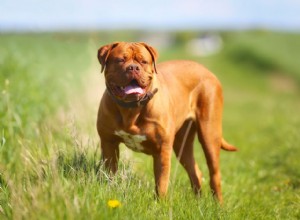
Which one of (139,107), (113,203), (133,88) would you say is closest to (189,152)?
(139,107)

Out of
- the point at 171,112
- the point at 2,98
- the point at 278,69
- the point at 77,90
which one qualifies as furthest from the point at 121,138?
the point at 278,69

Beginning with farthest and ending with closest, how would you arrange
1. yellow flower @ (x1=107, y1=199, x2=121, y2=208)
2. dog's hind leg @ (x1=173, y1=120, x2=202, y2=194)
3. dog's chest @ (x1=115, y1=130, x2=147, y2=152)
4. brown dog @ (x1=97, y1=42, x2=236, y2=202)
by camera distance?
dog's hind leg @ (x1=173, y1=120, x2=202, y2=194), dog's chest @ (x1=115, y1=130, x2=147, y2=152), brown dog @ (x1=97, y1=42, x2=236, y2=202), yellow flower @ (x1=107, y1=199, x2=121, y2=208)

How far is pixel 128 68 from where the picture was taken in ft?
15.3

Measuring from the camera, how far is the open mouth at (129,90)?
4734mm

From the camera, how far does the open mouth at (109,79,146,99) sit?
4.73 meters

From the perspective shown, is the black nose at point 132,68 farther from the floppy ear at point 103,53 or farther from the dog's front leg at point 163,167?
the dog's front leg at point 163,167

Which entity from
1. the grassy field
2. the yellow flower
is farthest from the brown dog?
the yellow flower

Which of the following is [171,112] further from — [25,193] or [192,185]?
[25,193]

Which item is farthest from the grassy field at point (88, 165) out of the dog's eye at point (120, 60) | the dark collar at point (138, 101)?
the dog's eye at point (120, 60)

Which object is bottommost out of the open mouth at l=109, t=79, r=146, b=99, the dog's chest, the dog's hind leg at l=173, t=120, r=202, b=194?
the dog's hind leg at l=173, t=120, r=202, b=194

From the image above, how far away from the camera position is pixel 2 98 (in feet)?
21.1

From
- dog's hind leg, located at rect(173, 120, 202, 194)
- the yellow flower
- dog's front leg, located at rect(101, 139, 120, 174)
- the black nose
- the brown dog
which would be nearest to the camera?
the yellow flower

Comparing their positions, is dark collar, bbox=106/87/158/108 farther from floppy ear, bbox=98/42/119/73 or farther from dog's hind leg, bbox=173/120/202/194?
dog's hind leg, bbox=173/120/202/194

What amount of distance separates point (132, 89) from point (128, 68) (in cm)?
20
